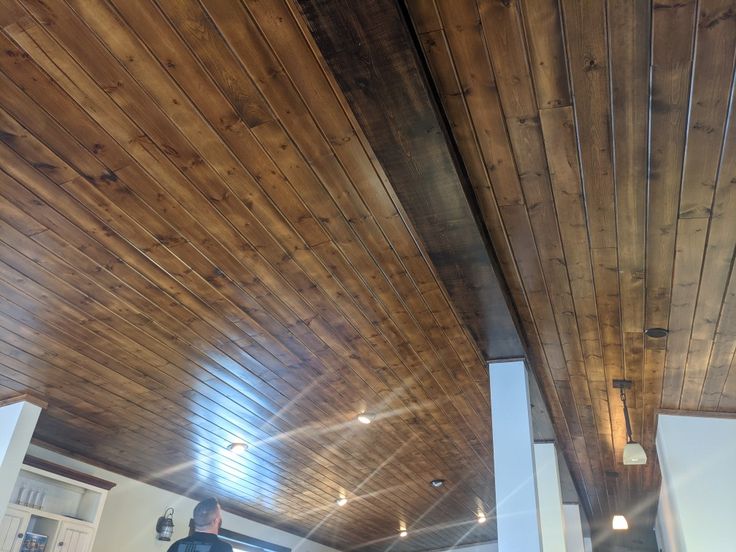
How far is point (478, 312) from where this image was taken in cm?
298

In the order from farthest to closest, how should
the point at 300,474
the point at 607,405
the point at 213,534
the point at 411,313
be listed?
the point at 300,474
the point at 607,405
the point at 411,313
the point at 213,534

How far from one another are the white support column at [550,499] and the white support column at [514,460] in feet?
5.18

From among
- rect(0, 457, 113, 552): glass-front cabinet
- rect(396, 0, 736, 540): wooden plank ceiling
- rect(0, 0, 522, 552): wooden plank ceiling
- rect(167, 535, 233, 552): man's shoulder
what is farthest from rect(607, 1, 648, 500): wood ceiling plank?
rect(0, 457, 113, 552): glass-front cabinet

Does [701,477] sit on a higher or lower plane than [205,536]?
higher

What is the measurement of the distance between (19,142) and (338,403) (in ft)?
9.01

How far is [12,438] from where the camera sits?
3727mm

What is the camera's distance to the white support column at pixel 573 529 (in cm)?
590

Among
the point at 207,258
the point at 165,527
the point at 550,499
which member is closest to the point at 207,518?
the point at 207,258

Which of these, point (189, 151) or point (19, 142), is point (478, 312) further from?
point (19, 142)

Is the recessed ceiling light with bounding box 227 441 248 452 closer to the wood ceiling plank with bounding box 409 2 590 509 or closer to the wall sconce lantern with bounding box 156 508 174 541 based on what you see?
the wall sconce lantern with bounding box 156 508 174 541

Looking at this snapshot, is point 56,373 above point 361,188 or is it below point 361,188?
below

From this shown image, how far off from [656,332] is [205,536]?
97.0 inches

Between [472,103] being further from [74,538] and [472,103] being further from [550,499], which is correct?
[74,538]

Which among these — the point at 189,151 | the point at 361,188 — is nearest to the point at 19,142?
the point at 189,151
